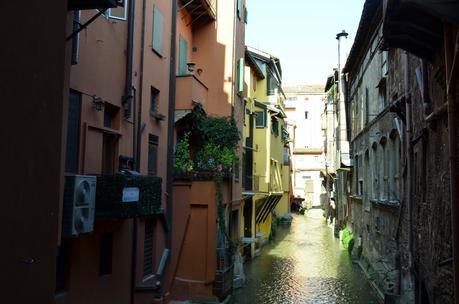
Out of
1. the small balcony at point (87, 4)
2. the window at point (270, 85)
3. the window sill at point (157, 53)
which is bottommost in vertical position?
the small balcony at point (87, 4)

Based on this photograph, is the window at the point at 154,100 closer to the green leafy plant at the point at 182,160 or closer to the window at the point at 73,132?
the green leafy plant at the point at 182,160

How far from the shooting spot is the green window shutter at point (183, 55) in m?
15.7

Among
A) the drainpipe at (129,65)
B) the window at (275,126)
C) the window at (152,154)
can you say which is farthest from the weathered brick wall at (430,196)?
the window at (275,126)

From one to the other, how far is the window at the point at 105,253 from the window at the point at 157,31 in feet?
16.1

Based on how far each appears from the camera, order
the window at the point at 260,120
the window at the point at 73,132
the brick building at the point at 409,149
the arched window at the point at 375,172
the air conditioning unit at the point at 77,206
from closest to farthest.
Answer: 1. the air conditioning unit at the point at 77,206
2. the brick building at the point at 409,149
3. the window at the point at 73,132
4. the arched window at the point at 375,172
5. the window at the point at 260,120

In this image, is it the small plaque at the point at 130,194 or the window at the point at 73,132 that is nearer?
the window at the point at 73,132

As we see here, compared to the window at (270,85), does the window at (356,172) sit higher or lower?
lower

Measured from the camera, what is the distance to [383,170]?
16.5 metres

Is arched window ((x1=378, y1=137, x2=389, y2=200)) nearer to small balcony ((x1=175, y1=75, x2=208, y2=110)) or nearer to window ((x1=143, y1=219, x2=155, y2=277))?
small balcony ((x1=175, y1=75, x2=208, y2=110))

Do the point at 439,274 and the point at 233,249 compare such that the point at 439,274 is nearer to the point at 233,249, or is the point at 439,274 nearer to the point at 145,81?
the point at 145,81

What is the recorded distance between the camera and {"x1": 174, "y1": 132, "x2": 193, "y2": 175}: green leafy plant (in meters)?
14.5

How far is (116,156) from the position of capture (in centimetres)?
987

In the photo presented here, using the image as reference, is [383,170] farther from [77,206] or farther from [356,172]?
Result: [77,206]

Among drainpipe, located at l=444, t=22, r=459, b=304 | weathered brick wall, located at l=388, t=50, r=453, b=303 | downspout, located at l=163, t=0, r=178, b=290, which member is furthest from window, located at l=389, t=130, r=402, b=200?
drainpipe, located at l=444, t=22, r=459, b=304
